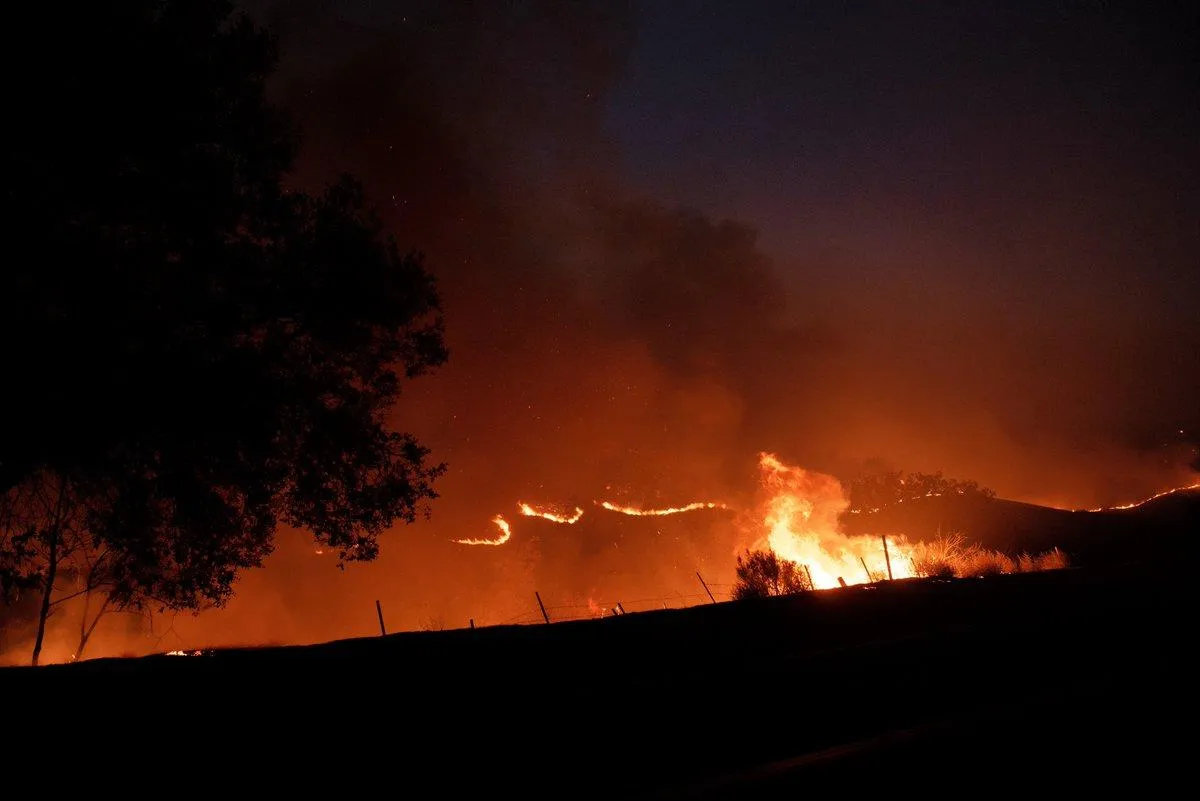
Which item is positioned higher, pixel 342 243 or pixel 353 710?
pixel 342 243

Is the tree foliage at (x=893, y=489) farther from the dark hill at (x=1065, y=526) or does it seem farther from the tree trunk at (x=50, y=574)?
the tree trunk at (x=50, y=574)

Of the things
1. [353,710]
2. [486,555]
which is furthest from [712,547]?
[353,710]

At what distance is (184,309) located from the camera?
785 cm

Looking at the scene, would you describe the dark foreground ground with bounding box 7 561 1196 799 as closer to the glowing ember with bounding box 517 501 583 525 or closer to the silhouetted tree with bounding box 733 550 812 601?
the silhouetted tree with bounding box 733 550 812 601

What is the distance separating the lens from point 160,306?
756 centimetres

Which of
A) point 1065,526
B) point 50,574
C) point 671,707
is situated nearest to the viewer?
point 671,707

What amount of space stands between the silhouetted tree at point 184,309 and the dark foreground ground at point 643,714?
3.54 metres

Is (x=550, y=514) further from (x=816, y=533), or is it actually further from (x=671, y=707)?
(x=671, y=707)

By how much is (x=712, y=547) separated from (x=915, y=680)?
96731 mm

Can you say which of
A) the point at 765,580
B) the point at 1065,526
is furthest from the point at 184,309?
the point at 1065,526

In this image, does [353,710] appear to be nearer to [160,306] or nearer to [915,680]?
[915,680]

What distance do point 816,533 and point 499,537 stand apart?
61.8m

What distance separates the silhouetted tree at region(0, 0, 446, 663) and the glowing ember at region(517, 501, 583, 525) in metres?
97.2

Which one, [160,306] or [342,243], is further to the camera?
[342,243]
